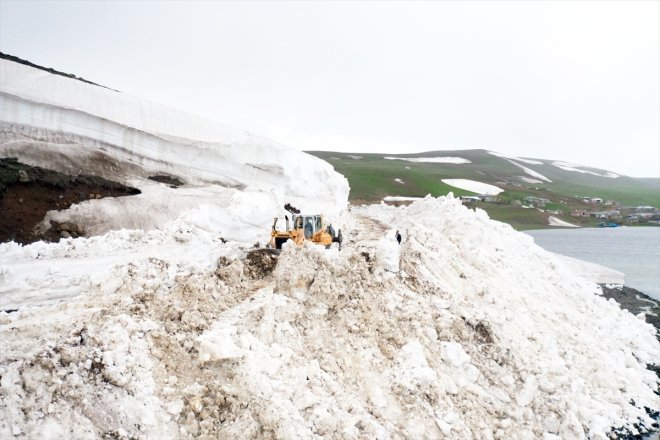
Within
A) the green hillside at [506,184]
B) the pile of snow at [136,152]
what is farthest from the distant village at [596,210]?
the pile of snow at [136,152]

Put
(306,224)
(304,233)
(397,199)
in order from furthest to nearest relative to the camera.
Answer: (397,199) → (306,224) → (304,233)

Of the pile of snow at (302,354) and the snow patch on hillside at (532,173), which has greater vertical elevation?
the snow patch on hillside at (532,173)

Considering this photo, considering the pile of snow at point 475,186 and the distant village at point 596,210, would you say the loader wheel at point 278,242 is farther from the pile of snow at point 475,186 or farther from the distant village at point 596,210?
the pile of snow at point 475,186

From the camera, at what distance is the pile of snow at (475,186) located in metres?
75.5

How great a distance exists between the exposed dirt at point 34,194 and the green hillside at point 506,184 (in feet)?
141

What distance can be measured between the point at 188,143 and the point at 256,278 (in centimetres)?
652

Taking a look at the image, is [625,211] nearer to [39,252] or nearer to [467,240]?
[467,240]

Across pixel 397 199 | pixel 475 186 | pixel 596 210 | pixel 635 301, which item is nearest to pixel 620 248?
pixel 635 301

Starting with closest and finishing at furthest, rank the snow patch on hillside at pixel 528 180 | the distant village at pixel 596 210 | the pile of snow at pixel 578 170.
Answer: the distant village at pixel 596 210, the snow patch on hillside at pixel 528 180, the pile of snow at pixel 578 170

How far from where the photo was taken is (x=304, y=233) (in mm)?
14250

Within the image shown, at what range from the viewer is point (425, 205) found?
77.0ft

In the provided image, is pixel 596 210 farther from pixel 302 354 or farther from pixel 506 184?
pixel 302 354

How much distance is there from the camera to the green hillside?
63344mm

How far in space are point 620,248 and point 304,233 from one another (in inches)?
1517
